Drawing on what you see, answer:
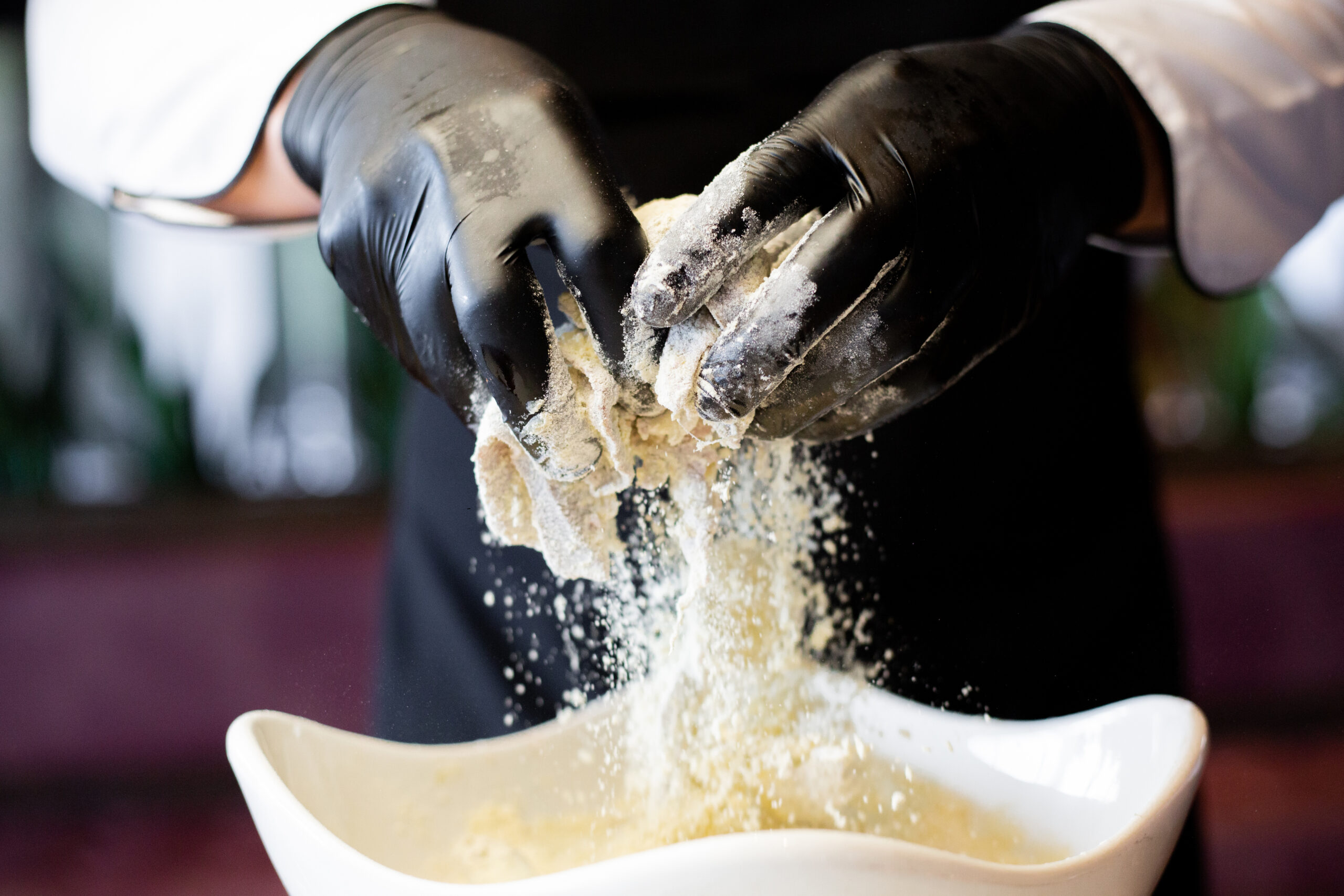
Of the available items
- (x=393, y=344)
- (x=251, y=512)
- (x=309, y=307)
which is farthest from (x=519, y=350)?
(x=309, y=307)

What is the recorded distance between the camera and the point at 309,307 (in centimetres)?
160

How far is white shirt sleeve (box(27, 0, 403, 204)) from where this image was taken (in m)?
0.58

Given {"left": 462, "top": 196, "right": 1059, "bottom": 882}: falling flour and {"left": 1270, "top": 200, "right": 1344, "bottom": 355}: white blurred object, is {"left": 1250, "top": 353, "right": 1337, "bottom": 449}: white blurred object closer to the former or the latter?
{"left": 1270, "top": 200, "right": 1344, "bottom": 355}: white blurred object

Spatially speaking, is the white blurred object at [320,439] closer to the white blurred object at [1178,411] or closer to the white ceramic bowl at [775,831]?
the white ceramic bowl at [775,831]

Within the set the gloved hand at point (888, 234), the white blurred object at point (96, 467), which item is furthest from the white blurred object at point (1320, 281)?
the white blurred object at point (96, 467)

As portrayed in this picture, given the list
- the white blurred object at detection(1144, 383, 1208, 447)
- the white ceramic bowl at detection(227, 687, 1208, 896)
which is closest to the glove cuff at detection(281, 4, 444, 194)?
the white ceramic bowl at detection(227, 687, 1208, 896)

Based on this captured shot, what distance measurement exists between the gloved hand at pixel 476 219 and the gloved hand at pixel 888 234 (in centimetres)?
4

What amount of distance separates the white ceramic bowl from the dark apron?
0.09 meters

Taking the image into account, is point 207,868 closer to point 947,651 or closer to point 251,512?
point 251,512

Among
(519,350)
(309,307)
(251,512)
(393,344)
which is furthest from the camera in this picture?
(309,307)

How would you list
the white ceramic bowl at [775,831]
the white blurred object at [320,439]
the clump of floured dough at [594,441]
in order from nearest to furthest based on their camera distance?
the white ceramic bowl at [775,831]
the clump of floured dough at [594,441]
the white blurred object at [320,439]

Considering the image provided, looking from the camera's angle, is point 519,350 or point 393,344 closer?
point 519,350

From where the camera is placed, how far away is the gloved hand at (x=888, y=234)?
1.29ft

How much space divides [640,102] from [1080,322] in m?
0.35
